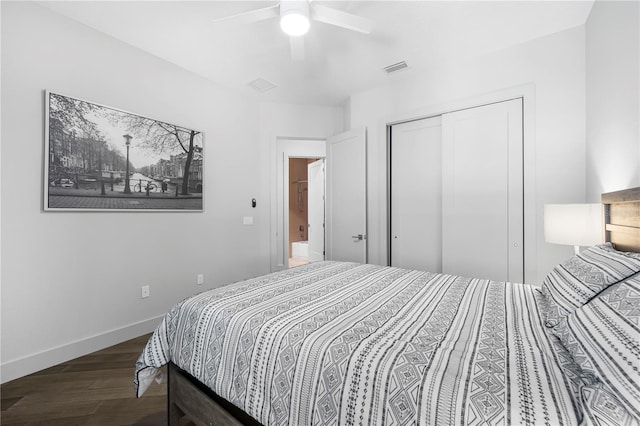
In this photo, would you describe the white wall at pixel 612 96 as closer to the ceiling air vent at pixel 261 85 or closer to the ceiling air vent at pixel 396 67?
the ceiling air vent at pixel 396 67

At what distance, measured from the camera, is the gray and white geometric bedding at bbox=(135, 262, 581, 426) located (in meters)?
0.72

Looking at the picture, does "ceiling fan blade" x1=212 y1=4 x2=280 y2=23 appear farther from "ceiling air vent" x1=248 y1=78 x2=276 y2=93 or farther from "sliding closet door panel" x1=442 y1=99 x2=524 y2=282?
"sliding closet door panel" x1=442 y1=99 x2=524 y2=282

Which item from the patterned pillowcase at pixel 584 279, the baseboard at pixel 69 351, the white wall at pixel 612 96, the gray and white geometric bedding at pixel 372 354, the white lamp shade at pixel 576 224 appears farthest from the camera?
the baseboard at pixel 69 351

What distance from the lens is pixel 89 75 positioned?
2.31 meters

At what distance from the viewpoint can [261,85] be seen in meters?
3.32

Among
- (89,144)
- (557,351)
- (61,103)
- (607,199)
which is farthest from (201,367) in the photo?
(607,199)

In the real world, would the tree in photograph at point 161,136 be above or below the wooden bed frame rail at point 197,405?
above

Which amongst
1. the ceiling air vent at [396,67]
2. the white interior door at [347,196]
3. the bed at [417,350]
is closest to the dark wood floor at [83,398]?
the bed at [417,350]

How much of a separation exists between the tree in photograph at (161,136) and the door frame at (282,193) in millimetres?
1157

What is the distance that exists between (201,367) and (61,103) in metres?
2.29

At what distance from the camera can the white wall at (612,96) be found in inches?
58.3

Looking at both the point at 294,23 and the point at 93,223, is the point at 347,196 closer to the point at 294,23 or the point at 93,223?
the point at 294,23

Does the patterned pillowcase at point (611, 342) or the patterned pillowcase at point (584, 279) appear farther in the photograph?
the patterned pillowcase at point (584, 279)

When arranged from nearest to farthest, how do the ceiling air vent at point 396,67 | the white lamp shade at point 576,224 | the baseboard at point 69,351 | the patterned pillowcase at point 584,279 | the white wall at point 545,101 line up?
the patterned pillowcase at point 584,279 < the white lamp shade at point 576,224 < the baseboard at point 69,351 < the white wall at point 545,101 < the ceiling air vent at point 396,67
